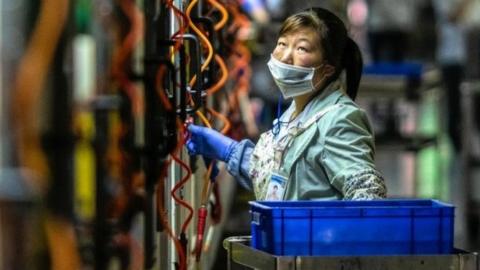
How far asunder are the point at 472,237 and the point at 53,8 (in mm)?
6645

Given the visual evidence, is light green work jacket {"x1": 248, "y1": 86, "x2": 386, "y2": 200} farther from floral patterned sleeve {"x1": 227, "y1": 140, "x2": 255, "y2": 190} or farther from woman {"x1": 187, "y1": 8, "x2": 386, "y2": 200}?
floral patterned sleeve {"x1": 227, "y1": 140, "x2": 255, "y2": 190}

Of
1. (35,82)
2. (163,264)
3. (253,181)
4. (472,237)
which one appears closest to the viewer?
(35,82)

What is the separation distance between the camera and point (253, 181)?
3041 millimetres

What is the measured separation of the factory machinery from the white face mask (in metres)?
0.26

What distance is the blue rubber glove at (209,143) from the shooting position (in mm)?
3148

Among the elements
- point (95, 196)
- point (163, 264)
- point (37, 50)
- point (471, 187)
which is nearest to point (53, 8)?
point (37, 50)

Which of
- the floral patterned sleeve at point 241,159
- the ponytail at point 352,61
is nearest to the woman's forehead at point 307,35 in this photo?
the ponytail at point 352,61

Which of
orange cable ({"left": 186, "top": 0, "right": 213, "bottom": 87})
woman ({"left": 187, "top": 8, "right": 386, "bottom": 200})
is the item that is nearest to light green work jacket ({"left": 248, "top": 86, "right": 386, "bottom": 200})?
woman ({"left": 187, "top": 8, "right": 386, "bottom": 200})

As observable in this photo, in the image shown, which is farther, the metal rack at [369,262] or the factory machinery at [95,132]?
the metal rack at [369,262]

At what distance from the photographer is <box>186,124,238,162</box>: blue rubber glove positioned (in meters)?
3.15

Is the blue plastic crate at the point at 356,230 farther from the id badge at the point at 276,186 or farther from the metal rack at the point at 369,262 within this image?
the id badge at the point at 276,186

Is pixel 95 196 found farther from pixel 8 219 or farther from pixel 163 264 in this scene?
pixel 163 264

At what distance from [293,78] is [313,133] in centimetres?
20

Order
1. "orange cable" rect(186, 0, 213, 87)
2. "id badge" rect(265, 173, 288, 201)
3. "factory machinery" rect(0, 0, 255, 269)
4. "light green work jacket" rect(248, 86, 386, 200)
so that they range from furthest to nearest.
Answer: "orange cable" rect(186, 0, 213, 87), "id badge" rect(265, 173, 288, 201), "light green work jacket" rect(248, 86, 386, 200), "factory machinery" rect(0, 0, 255, 269)
